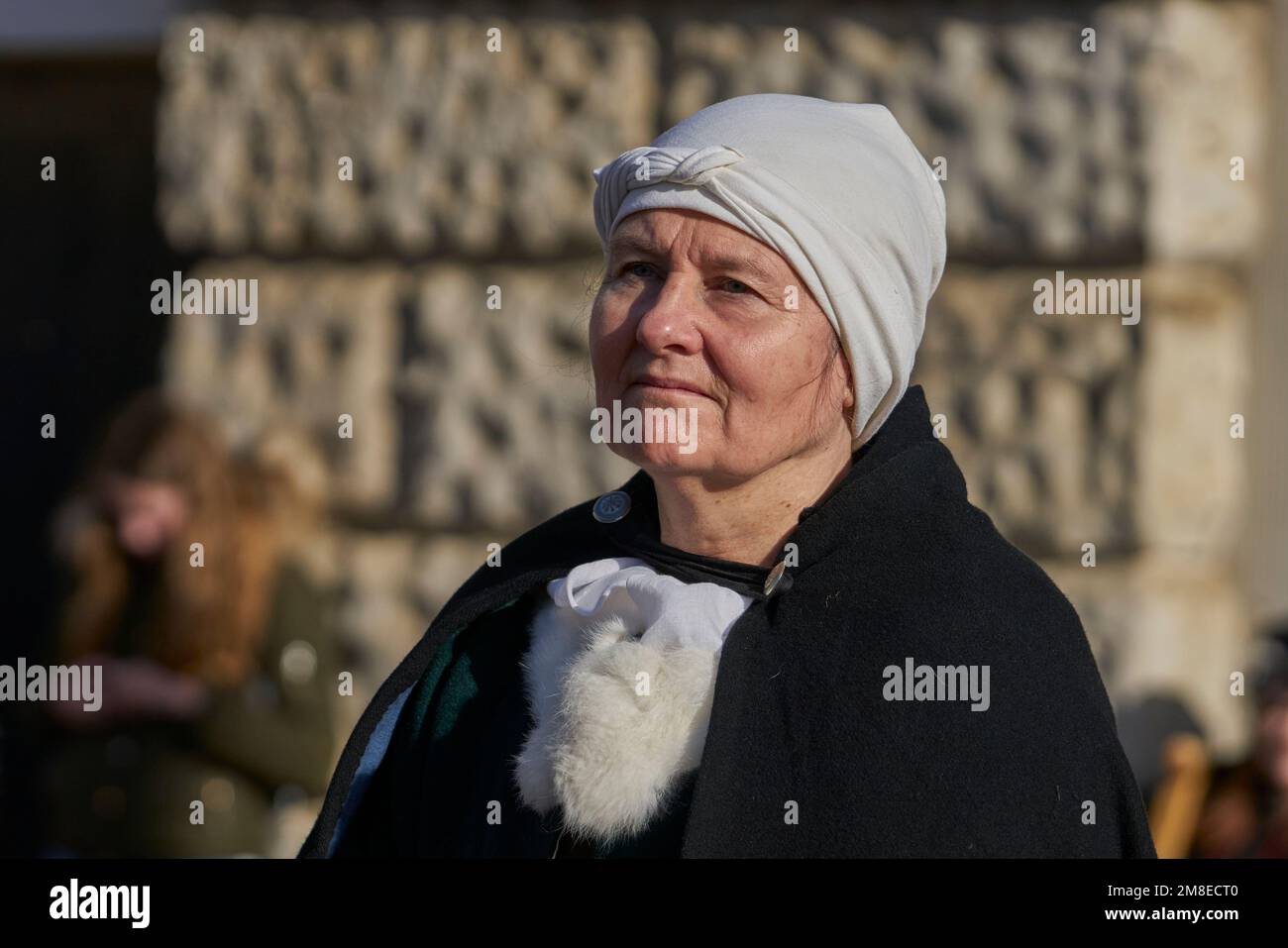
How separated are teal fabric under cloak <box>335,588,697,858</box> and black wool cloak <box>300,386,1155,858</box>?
0.04 m

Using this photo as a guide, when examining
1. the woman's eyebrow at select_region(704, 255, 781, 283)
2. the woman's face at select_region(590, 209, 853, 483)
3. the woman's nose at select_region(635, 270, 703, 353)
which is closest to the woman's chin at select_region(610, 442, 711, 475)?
the woman's face at select_region(590, 209, 853, 483)

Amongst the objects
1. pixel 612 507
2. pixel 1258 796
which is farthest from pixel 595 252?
pixel 612 507

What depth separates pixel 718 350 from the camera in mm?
2035

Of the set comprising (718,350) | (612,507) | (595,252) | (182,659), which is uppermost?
(595,252)

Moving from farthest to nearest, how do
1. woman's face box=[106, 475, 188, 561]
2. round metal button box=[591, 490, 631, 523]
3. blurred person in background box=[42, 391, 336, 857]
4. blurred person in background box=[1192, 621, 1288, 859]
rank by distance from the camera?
woman's face box=[106, 475, 188, 561], blurred person in background box=[42, 391, 336, 857], blurred person in background box=[1192, 621, 1288, 859], round metal button box=[591, 490, 631, 523]

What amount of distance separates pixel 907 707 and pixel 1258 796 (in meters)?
1.97

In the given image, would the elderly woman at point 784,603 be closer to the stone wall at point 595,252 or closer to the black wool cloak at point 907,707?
the black wool cloak at point 907,707

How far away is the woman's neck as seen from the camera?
212 centimetres

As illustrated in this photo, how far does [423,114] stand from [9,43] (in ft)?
4.68

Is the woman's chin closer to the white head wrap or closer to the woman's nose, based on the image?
the woman's nose

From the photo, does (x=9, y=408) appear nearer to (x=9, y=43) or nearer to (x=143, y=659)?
(x=9, y=43)

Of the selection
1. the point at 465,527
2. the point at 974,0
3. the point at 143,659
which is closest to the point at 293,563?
the point at 143,659

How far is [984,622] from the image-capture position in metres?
2.05

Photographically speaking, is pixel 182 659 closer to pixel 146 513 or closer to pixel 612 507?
pixel 146 513
